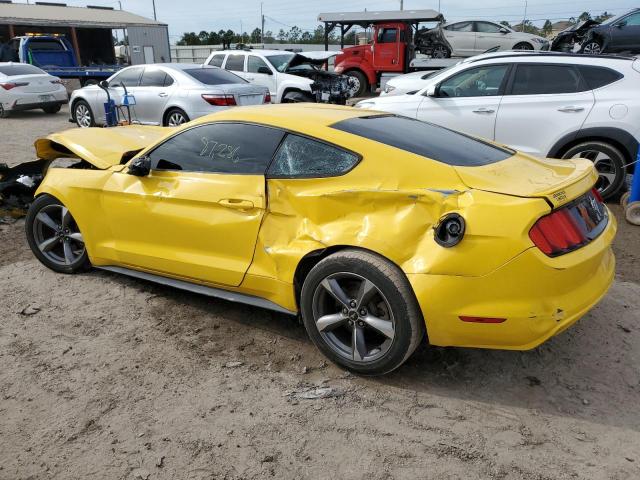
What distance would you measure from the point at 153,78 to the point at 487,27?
14.4 meters

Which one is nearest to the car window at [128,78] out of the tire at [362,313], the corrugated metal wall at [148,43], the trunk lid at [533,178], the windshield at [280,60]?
the windshield at [280,60]

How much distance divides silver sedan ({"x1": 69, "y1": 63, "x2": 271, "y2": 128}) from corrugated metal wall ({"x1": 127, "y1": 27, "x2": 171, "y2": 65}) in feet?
79.1

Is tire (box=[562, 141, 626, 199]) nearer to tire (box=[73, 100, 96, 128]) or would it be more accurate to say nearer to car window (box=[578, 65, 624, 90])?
car window (box=[578, 65, 624, 90])

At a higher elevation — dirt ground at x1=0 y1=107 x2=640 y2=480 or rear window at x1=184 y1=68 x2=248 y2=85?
rear window at x1=184 y1=68 x2=248 y2=85

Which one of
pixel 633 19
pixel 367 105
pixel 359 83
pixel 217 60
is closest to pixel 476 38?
pixel 359 83

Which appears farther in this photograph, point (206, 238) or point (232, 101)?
point (232, 101)

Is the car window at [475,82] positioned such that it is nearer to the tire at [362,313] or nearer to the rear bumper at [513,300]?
the rear bumper at [513,300]

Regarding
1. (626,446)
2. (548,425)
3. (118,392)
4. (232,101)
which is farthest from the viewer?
(232,101)

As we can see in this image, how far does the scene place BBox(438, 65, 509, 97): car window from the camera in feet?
23.1

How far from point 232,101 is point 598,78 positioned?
250 inches

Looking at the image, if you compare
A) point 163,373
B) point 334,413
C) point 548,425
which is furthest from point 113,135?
point 548,425

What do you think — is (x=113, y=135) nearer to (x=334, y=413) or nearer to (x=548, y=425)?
(x=334, y=413)

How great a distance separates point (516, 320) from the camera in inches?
105

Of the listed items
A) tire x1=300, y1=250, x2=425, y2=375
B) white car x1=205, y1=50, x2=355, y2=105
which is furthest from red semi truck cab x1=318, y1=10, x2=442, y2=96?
tire x1=300, y1=250, x2=425, y2=375
